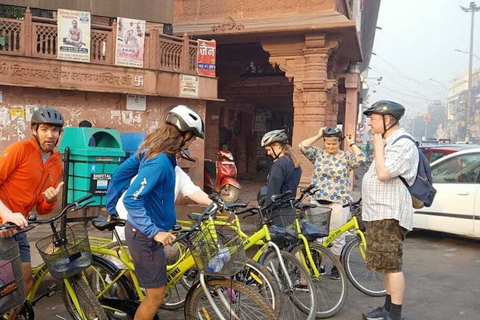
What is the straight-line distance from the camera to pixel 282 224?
4.11m

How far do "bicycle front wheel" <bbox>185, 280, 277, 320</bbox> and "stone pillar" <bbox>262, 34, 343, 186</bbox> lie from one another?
811cm

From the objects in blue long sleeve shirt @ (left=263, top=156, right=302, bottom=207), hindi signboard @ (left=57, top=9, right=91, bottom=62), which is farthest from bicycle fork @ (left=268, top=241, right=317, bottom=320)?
hindi signboard @ (left=57, top=9, right=91, bottom=62)

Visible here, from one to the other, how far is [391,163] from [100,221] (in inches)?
94.5

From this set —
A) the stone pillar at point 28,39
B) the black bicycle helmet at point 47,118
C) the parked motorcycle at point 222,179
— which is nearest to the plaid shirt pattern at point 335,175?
the black bicycle helmet at point 47,118

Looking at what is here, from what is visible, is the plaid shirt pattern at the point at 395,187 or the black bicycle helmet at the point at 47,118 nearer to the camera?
the black bicycle helmet at the point at 47,118

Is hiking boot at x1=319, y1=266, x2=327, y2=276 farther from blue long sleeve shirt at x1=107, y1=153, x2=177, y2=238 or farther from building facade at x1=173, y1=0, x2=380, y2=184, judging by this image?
building facade at x1=173, y1=0, x2=380, y2=184

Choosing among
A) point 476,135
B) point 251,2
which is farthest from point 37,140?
point 476,135

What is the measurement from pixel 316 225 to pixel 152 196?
6.47 feet

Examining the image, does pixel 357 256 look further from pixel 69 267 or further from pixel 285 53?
pixel 285 53

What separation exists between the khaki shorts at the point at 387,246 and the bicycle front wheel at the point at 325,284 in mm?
523

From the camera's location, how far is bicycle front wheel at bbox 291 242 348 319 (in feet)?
13.8

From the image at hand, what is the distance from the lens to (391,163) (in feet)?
11.8

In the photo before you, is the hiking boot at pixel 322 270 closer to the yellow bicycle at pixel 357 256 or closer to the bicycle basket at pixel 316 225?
the yellow bicycle at pixel 357 256

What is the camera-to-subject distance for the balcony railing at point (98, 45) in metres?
8.15
